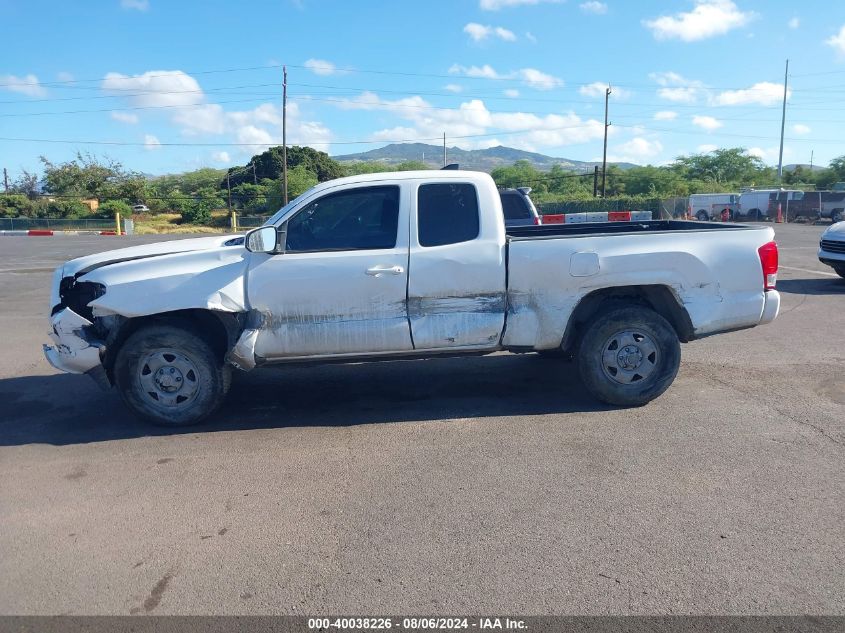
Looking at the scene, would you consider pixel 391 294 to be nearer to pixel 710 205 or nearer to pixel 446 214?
pixel 446 214

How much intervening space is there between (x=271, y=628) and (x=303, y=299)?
3015 mm

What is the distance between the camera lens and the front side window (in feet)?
19.1

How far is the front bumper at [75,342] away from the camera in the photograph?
571 cm

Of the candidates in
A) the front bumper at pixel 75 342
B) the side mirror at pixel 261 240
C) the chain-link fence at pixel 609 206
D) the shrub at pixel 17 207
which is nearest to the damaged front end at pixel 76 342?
the front bumper at pixel 75 342

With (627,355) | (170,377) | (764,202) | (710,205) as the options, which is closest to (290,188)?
(710,205)

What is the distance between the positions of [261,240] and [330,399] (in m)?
1.77

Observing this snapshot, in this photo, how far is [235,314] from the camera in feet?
18.9

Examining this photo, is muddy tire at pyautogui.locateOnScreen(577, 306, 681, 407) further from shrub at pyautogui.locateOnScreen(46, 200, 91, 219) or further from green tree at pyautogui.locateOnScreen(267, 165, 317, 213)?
shrub at pyautogui.locateOnScreen(46, 200, 91, 219)

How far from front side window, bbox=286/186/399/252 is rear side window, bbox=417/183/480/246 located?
9.3 inches

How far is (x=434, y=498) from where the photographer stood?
14.4 ft

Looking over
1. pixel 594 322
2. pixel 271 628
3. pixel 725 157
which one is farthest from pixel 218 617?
pixel 725 157

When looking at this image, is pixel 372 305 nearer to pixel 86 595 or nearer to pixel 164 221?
pixel 86 595

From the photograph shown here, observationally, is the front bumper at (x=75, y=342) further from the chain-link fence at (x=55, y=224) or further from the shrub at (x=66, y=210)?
the shrub at (x=66, y=210)

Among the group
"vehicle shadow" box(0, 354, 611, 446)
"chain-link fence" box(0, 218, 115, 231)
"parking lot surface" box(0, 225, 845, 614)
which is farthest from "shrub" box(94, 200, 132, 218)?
"parking lot surface" box(0, 225, 845, 614)
